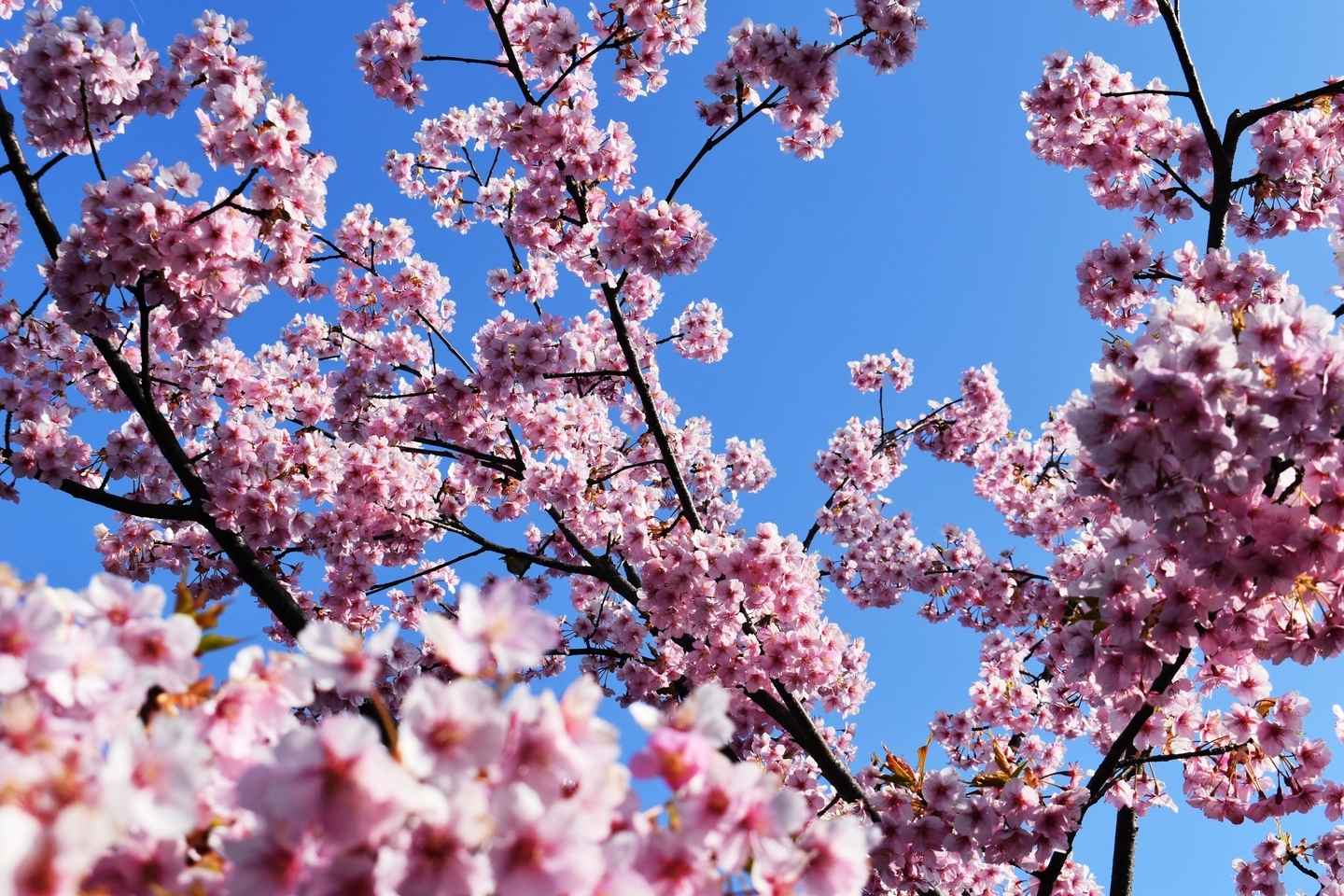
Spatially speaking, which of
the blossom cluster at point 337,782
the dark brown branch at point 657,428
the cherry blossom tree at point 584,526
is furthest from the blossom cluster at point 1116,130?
the blossom cluster at point 337,782

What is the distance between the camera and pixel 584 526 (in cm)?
925

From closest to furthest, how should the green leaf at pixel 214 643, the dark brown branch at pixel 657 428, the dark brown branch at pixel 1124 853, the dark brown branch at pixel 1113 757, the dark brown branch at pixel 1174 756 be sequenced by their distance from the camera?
the green leaf at pixel 214 643 < the dark brown branch at pixel 1113 757 < the dark brown branch at pixel 1174 756 < the dark brown branch at pixel 1124 853 < the dark brown branch at pixel 657 428

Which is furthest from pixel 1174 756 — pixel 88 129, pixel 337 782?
pixel 88 129

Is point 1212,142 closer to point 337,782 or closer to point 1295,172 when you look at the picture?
point 1295,172

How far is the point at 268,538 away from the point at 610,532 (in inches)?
A: 140

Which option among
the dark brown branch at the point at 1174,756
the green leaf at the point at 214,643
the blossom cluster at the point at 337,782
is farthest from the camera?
the dark brown branch at the point at 1174,756

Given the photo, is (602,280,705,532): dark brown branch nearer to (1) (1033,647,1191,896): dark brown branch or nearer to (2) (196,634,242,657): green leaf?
(1) (1033,647,1191,896): dark brown branch

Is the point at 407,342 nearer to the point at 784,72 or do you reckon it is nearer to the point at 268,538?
the point at 268,538

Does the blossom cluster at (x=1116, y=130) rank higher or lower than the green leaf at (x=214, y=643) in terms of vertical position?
higher

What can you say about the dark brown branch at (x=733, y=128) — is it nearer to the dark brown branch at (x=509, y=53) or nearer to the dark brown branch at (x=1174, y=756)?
the dark brown branch at (x=509, y=53)

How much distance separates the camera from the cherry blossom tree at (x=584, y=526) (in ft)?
4.91

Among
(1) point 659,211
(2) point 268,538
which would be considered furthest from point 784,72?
(2) point 268,538

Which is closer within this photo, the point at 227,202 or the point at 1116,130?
the point at 227,202

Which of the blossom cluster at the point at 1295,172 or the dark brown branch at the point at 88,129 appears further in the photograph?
the blossom cluster at the point at 1295,172
